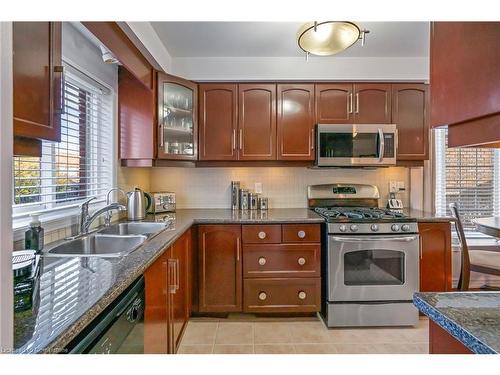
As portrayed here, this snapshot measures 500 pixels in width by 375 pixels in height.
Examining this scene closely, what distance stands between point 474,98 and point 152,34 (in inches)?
93.4

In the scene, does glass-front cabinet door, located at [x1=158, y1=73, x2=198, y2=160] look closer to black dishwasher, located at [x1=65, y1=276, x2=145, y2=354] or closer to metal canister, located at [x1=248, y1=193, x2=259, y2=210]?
metal canister, located at [x1=248, y1=193, x2=259, y2=210]

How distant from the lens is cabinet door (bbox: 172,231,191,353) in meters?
1.94

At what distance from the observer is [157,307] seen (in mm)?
1569

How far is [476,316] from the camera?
0.68m


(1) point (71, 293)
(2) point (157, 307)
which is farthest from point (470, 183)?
(1) point (71, 293)

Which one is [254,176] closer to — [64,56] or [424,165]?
[424,165]

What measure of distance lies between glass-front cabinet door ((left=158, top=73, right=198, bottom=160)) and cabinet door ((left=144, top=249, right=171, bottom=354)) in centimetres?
118

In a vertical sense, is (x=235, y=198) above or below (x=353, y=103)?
below

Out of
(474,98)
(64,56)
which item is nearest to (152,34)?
(64,56)

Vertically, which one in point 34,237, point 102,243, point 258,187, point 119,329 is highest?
point 258,187

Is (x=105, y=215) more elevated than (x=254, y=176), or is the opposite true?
(x=254, y=176)

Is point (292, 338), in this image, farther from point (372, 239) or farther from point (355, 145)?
point (355, 145)

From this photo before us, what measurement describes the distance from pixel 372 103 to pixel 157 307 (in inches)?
101

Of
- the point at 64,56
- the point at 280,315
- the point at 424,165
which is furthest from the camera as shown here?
the point at 424,165
